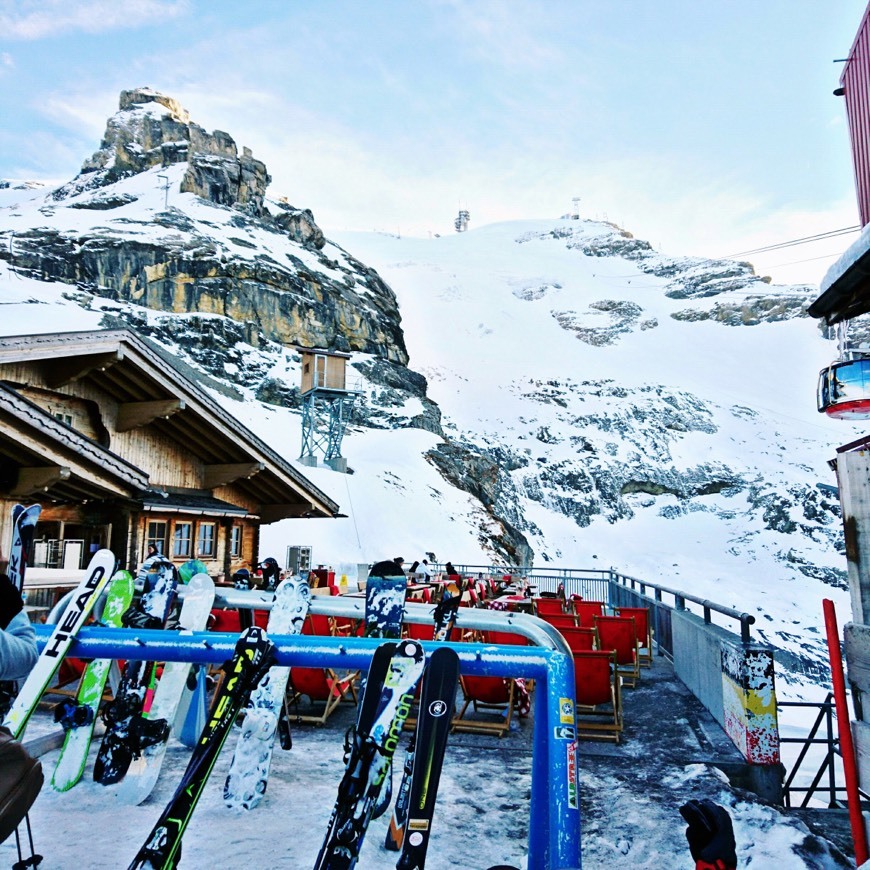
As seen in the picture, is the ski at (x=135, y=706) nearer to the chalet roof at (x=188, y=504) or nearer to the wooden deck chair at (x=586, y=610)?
the wooden deck chair at (x=586, y=610)

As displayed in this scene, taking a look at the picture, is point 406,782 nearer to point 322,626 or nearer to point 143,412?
point 322,626

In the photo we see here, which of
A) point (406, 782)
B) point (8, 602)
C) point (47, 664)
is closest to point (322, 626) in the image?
point (406, 782)

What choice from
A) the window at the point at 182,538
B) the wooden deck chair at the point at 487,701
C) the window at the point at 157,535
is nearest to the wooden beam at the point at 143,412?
the window at the point at 157,535

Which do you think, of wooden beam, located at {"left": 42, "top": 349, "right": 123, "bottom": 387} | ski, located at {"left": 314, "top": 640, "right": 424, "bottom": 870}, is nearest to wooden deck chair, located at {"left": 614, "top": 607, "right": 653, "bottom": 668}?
ski, located at {"left": 314, "top": 640, "right": 424, "bottom": 870}

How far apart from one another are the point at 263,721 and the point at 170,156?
94962 millimetres

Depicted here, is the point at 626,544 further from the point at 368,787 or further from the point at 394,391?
the point at 368,787

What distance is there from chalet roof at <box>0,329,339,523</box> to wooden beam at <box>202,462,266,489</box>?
2 centimetres

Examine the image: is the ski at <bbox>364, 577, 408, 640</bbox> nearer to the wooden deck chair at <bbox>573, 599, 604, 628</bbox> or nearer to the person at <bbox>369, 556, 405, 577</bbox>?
the person at <bbox>369, 556, 405, 577</bbox>

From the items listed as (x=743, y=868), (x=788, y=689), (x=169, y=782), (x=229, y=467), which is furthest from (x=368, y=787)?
(x=788, y=689)

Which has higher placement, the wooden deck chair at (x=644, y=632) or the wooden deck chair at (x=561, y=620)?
the wooden deck chair at (x=561, y=620)

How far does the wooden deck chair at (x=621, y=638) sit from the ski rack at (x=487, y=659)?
19.6 ft

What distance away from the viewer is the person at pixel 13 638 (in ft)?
9.83

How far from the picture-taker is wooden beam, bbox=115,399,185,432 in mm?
14641

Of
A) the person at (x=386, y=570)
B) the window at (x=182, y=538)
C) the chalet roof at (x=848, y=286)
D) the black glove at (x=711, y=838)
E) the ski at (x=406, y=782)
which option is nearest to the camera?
the black glove at (x=711, y=838)
